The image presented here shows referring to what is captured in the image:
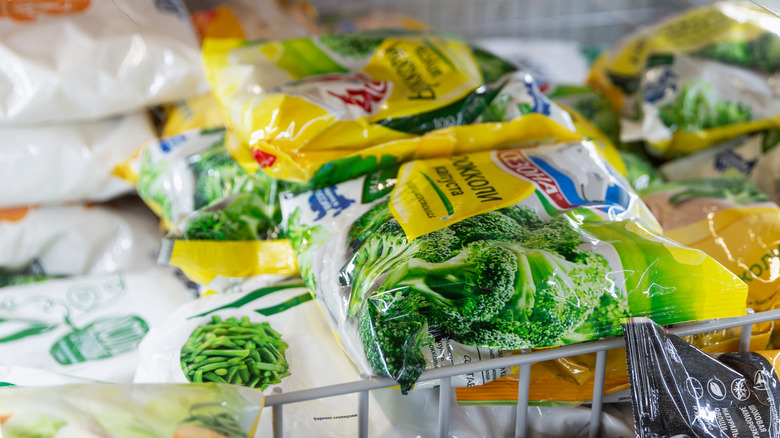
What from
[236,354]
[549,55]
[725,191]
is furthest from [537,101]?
[549,55]

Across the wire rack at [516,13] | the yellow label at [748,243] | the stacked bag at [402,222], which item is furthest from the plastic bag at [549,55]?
the yellow label at [748,243]

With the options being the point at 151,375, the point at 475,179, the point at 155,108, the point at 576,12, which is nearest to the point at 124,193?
the point at 155,108

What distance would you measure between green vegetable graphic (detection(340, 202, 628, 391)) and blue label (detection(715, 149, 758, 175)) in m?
0.52

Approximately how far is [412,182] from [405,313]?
20cm

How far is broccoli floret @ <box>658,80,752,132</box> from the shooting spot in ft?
3.26

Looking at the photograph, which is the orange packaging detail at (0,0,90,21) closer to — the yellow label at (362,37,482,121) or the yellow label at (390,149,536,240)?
the yellow label at (362,37,482,121)

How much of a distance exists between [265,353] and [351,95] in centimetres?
32

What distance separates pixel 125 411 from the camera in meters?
0.47

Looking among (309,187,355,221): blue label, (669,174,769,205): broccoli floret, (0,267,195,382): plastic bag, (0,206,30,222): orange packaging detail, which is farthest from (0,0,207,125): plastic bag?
(669,174,769,205): broccoli floret

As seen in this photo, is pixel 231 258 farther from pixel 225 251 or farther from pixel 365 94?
pixel 365 94

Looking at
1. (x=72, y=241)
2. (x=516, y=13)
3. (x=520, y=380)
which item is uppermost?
(x=520, y=380)

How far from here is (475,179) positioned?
27.3 inches

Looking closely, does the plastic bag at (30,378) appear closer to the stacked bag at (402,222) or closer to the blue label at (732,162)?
the stacked bag at (402,222)

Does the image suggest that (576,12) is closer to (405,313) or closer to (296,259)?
(296,259)
